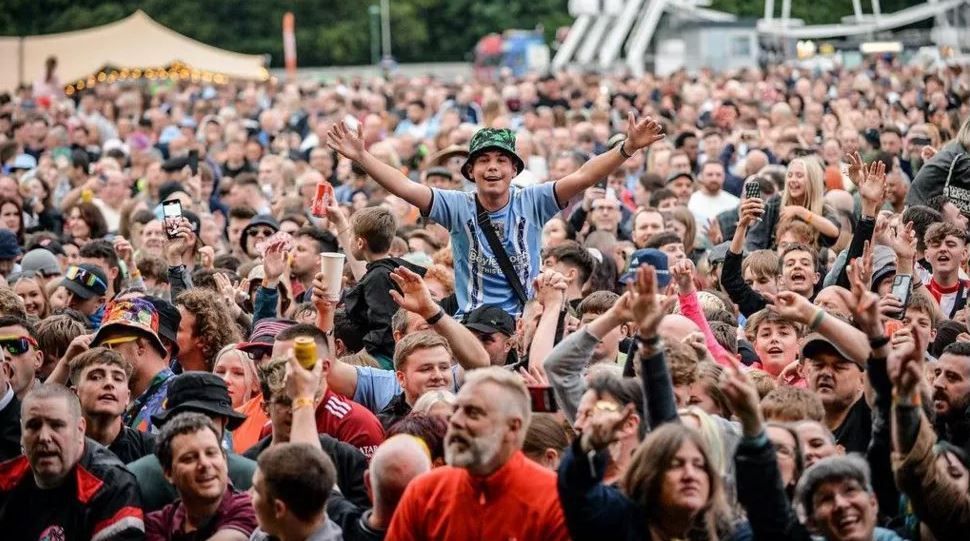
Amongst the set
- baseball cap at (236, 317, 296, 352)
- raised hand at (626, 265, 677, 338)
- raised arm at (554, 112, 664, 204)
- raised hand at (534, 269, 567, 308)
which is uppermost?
raised arm at (554, 112, 664, 204)

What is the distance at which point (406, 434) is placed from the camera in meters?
6.75

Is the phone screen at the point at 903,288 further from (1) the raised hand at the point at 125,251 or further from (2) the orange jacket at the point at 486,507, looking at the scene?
(1) the raised hand at the point at 125,251

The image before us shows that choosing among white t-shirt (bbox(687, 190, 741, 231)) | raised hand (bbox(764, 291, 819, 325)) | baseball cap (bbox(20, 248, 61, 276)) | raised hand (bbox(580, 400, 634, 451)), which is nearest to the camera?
raised hand (bbox(580, 400, 634, 451))

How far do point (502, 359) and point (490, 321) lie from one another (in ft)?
0.67

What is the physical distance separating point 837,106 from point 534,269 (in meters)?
11.9

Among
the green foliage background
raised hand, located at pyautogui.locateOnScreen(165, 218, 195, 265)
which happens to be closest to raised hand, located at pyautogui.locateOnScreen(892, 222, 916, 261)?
raised hand, located at pyautogui.locateOnScreen(165, 218, 195, 265)

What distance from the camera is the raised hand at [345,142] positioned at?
8.83m

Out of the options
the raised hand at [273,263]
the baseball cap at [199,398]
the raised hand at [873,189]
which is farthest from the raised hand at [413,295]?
the raised hand at [873,189]

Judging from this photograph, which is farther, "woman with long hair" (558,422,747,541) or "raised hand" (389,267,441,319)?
"raised hand" (389,267,441,319)

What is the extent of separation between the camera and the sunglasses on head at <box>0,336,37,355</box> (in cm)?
848

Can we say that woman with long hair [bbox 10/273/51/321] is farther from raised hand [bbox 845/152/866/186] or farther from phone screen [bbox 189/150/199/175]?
phone screen [bbox 189/150/199/175]

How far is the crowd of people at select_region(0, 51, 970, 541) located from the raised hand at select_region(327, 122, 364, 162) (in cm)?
1

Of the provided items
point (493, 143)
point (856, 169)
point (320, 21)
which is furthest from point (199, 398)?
point (320, 21)

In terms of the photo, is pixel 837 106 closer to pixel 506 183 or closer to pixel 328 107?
pixel 328 107
